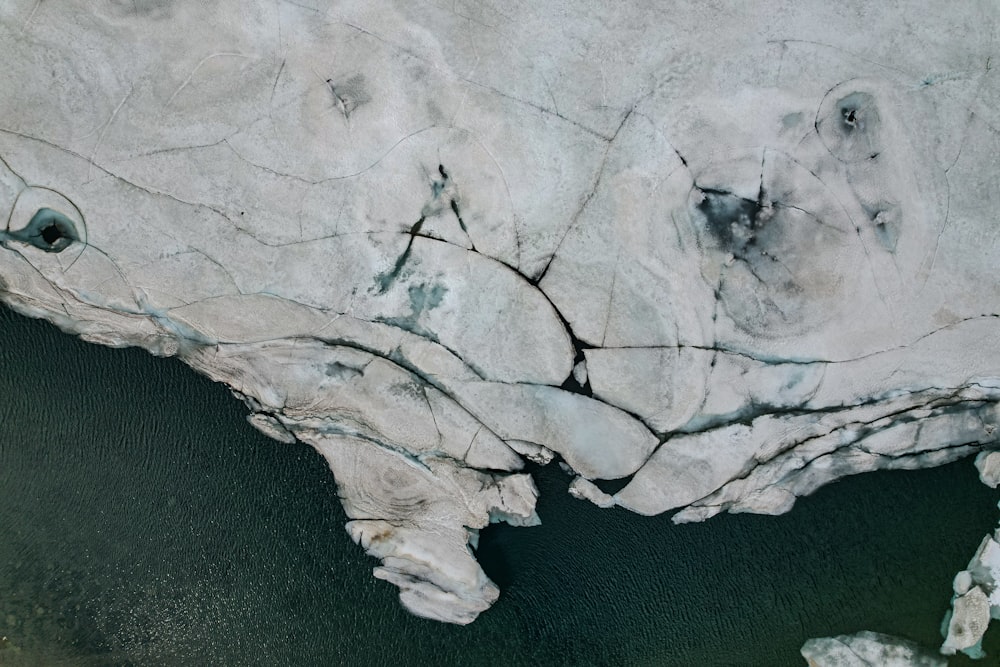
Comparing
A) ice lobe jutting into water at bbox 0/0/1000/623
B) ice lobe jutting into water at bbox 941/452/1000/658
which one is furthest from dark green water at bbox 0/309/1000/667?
ice lobe jutting into water at bbox 0/0/1000/623

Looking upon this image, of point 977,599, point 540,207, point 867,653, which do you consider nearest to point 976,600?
point 977,599

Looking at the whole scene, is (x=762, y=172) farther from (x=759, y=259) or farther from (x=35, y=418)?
(x=35, y=418)

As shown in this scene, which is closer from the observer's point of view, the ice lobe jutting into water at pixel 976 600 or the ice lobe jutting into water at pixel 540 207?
the ice lobe jutting into water at pixel 540 207

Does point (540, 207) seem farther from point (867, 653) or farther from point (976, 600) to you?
point (976, 600)

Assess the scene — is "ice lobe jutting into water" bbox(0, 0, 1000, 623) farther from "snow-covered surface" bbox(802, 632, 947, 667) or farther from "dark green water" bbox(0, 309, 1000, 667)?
"snow-covered surface" bbox(802, 632, 947, 667)

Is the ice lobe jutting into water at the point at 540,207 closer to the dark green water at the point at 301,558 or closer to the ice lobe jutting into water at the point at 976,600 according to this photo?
the dark green water at the point at 301,558

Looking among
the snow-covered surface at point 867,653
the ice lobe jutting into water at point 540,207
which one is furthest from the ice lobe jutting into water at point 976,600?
the ice lobe jutting into water at point 540,207
